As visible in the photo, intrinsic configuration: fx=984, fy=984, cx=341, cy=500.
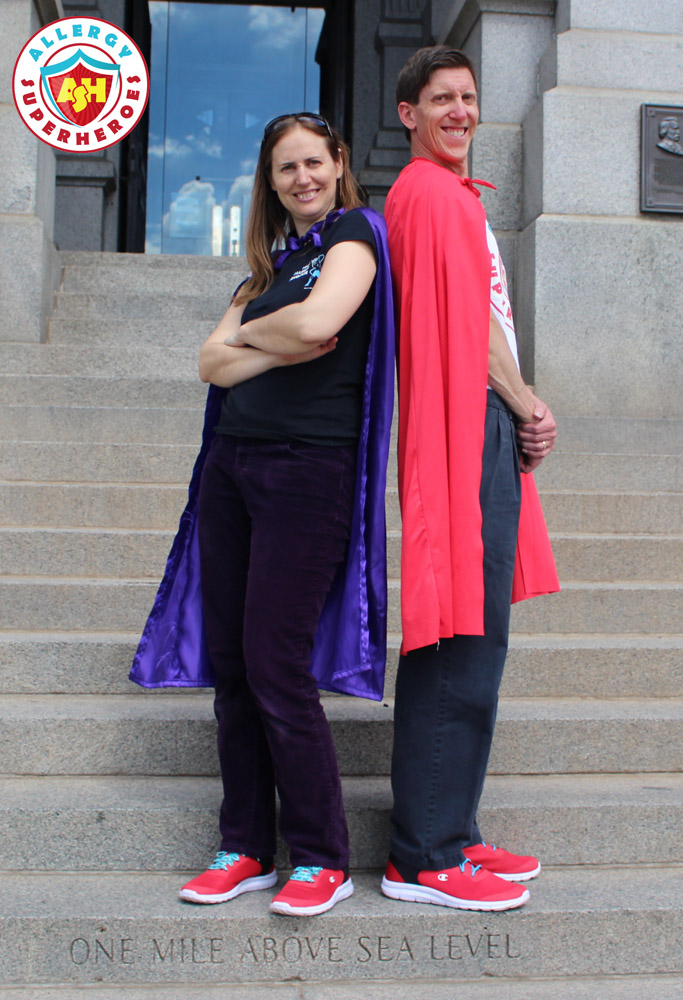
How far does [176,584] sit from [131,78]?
5902 millimetres

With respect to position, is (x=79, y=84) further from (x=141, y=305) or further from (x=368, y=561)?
(x=368, y=561)

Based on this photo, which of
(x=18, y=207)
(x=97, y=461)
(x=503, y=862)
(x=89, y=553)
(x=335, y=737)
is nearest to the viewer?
(x=503, y=862)

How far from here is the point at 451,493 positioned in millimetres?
2213

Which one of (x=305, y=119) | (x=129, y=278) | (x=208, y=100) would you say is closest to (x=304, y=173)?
(x=305, y=119)

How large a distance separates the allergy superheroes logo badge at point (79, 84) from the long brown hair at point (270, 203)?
4.19m

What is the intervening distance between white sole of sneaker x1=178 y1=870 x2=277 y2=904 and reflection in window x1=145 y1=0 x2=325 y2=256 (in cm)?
1080

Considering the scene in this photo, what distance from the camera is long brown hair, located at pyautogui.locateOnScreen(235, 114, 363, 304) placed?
2.30 m

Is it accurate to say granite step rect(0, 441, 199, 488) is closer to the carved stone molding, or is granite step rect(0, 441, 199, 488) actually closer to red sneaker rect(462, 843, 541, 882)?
red sneaker rect(462, 843, 541, 882)

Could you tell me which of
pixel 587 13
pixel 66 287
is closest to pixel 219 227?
pixel 66 287

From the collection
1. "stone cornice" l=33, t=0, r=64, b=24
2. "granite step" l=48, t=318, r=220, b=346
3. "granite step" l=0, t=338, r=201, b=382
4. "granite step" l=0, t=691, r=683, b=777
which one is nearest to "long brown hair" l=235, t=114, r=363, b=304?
"granite step" l=0, t=691, r=683, b=777

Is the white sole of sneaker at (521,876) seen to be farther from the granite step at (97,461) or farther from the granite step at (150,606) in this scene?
the granite step at (97,461)

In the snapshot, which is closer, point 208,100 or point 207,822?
point 207,822

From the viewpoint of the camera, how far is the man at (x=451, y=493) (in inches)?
86.8

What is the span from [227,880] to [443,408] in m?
1.24
